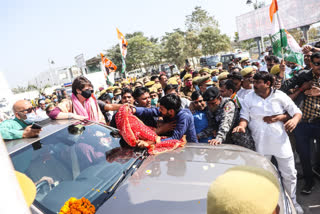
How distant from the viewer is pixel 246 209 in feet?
2.65

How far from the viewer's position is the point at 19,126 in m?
3.06

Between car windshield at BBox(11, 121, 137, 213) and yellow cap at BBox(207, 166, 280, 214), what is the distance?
3.98 ft

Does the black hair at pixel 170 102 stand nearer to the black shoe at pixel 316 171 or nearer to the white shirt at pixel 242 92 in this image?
the white shirt at pixel 242 92

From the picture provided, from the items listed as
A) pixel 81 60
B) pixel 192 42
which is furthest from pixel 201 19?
pixel 81 60

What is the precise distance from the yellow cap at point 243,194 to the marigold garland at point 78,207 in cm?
109

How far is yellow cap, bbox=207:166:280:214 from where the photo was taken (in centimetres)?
81

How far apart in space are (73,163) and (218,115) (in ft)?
5.91

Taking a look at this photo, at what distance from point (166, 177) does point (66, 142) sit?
119 centimetres

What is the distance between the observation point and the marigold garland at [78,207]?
1.63 metres

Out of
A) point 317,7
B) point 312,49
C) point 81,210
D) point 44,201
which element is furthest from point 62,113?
point 317,7

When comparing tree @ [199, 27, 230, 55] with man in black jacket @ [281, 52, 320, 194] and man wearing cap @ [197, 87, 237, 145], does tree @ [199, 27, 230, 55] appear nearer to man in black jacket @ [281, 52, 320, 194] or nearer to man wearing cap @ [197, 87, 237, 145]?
man in black jacket @ [281, 52, 320, 194]

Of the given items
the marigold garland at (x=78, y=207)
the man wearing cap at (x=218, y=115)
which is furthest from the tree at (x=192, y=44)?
the marigold garland at (x=78, y=207)

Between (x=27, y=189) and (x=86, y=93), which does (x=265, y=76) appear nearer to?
(x=86, y=93)

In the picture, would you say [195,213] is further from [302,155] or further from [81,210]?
[302,155]
